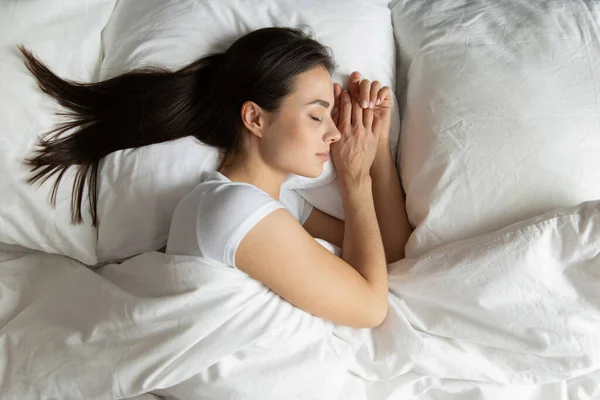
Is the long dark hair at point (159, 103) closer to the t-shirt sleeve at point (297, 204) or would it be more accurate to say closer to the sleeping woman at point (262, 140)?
the sleeping woman at point (262, 140)

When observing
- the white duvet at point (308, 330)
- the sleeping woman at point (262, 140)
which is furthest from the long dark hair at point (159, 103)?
the white duvet at point (308, 330)

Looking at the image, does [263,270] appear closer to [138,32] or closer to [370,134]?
[370,134]

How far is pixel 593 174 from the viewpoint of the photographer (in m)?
1.04

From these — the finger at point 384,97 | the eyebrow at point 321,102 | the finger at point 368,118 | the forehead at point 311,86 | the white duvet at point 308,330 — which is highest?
the forehead at point 311,86

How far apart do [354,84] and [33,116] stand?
0.67 m

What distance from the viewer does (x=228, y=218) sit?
922mm

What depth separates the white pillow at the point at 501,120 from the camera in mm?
1045

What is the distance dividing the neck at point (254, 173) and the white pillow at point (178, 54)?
5cm

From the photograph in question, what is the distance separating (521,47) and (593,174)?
31cm

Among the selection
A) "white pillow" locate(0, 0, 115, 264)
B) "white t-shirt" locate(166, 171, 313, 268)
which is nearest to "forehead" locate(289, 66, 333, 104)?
"white t-shirt" locate(166, 171, 313, 268)

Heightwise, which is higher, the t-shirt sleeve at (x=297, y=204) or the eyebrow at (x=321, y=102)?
the eyebrow at (x=321, y=102)

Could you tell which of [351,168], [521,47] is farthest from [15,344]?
[521,47]

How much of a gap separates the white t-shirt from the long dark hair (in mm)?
158

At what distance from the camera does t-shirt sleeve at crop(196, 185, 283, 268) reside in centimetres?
92
